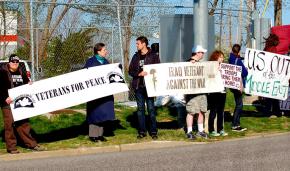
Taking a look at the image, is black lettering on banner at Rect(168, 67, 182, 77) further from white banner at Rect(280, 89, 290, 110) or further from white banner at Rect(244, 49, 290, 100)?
white banner at Rect(280, 89, 290, 110)

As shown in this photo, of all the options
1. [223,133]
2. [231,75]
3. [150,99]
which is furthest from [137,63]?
[223,133]

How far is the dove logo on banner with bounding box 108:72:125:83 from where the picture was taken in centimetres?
1203

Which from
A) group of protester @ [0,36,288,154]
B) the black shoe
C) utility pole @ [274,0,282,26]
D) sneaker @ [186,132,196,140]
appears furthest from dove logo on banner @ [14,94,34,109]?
utility pole @ [274,0,282,26]

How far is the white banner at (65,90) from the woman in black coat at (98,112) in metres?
0.20

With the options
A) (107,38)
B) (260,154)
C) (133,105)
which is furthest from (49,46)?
(260,154)

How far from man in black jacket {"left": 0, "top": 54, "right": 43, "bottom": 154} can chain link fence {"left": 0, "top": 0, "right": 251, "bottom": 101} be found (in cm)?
694

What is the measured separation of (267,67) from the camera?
14281 mm

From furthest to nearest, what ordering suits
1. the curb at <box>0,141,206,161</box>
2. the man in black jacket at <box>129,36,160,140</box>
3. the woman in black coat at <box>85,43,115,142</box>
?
the man in black jacket at <box>129,36,160,140</box>
the woman in black coat at <box>85,43,115,142</box>
the curb at <box>0,141,206,161</box>

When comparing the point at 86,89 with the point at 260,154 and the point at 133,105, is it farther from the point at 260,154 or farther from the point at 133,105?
the point at 133,105

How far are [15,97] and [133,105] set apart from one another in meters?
5.69

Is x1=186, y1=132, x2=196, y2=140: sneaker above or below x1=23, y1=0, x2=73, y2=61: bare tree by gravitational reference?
below

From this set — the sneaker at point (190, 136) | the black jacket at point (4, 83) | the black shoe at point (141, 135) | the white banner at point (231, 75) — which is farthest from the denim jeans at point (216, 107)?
the black jacket at point (4, 83)

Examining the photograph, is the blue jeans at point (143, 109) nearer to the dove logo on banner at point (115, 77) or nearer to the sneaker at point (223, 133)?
the dove logo on banner at point (115, 77)

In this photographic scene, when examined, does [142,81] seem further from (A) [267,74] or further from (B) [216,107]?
(A) [267,74]
